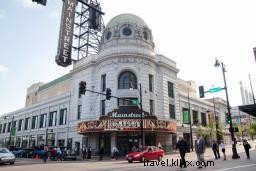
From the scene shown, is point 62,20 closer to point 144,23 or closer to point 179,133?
point 144,23

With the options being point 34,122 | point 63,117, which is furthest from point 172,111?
point 34,122

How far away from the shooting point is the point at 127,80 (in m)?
34.6

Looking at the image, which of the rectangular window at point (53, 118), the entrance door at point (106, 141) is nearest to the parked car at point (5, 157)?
the entrance door at point (106, 141)

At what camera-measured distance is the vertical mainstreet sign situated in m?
33.8

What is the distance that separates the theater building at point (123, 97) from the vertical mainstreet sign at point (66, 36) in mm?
4979

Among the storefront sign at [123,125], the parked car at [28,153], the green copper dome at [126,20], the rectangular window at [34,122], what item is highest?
the green copper dome at [126,20]

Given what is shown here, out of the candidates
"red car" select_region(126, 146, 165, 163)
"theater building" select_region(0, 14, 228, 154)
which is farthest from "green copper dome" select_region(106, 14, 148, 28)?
"red car" select_region(126, 146, 165, 163)

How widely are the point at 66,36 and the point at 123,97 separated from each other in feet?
40.2

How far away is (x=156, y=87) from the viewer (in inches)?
1451

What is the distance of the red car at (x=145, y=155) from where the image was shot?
21.4 meters

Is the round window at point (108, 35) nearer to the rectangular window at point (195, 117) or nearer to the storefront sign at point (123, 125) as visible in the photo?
→ the storefront sign at point (123, 125)

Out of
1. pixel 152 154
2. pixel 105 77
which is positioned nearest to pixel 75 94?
pixel 105 77

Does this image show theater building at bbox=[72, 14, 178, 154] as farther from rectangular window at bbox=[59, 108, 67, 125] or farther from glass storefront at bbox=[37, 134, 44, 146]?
glass storefront at bbox=[37, 134, 44, 146]

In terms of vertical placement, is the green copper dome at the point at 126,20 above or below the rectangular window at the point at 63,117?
above
